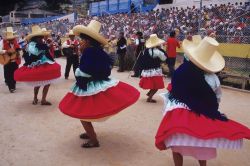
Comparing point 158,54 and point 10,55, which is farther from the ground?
point 158,54

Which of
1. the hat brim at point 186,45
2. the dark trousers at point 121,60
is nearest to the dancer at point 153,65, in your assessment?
the hat brim at point 186,45

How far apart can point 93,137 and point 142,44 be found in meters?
10.1

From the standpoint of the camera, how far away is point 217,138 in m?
4.38

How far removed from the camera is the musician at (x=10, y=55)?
37.5 feet

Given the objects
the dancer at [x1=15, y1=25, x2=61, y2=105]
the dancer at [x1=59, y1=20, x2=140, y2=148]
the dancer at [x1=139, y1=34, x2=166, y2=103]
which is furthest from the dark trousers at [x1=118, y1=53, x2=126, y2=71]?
the dancer at [x1=59, y1=20, x2=140, y2=148]

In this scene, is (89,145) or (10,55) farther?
A: (10,55)

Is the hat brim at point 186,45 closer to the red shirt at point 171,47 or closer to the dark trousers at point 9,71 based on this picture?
the dark trousers at point 9,71

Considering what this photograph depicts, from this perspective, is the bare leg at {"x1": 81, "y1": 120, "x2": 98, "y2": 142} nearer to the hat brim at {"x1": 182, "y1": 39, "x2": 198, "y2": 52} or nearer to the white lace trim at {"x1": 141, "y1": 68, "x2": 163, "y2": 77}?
the hat brim at {"x1": 182, "y1": 39, "x2": 198, "y2": 52}

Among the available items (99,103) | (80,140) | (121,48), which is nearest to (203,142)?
(99,103)

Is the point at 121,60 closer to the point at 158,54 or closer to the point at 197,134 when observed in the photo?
the point at 158,54

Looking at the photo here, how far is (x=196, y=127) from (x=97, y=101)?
6.54ft

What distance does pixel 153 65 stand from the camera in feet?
33.2

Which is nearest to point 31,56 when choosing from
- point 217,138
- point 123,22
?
point 217,138

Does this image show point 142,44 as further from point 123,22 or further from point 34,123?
point 34,123
